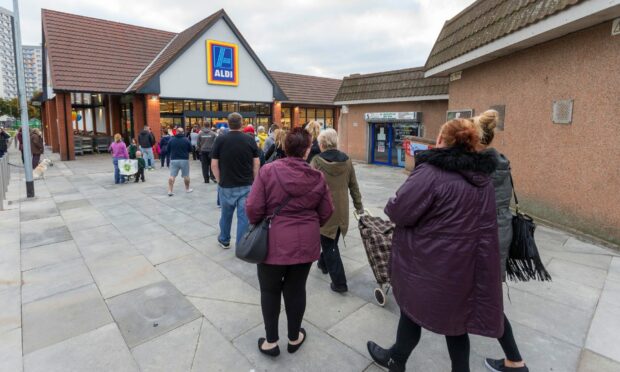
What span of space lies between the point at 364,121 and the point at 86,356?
14581 millimetres

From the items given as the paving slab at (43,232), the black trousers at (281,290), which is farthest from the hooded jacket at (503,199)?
the paving slab at (43,232)

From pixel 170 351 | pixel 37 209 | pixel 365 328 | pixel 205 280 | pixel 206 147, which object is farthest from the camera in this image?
pixel 206 147

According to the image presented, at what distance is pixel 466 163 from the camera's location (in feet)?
6.53

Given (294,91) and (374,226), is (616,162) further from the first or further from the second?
(294,91)

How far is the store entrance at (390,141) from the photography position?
14.8m

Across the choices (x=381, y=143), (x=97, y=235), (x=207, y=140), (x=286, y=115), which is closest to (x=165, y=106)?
(x=286, y=115)

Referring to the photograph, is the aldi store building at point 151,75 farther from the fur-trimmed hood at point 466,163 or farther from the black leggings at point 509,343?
the black leggings at point 509,343

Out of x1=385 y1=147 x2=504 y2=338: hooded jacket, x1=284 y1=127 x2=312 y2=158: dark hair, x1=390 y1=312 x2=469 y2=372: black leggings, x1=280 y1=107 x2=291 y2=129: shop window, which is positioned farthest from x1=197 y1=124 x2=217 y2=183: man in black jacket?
x1=280 y1=107 x2=291 y2=129: shop window

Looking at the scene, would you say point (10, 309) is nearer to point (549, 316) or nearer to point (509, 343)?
point (509, 343)

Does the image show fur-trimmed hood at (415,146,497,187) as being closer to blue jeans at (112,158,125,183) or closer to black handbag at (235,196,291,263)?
black handbag at (235,196,291,263)

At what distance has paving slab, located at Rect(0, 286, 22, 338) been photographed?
10.6 ft

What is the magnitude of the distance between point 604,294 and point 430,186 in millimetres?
3210

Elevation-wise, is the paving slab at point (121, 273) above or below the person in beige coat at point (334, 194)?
below

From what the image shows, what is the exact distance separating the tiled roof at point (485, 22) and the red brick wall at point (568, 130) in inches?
27.9
